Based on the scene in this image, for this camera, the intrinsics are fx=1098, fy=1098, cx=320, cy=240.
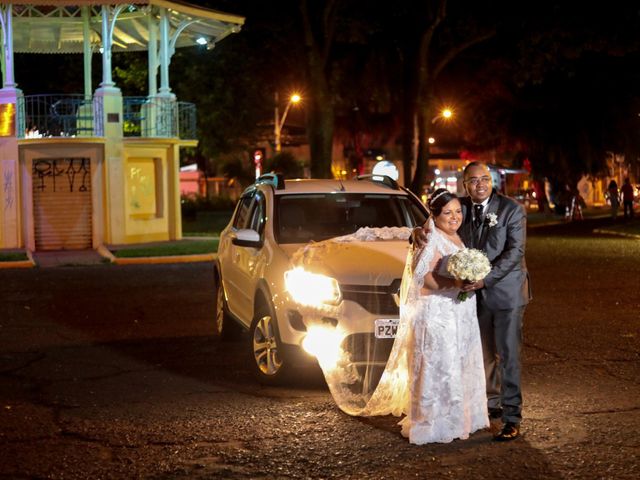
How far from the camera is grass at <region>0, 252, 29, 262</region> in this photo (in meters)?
23.6

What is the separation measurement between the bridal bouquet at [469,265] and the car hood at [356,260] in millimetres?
1639

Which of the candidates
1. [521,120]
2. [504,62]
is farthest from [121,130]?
[521,120]

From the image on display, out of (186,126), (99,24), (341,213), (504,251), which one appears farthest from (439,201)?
(99,24)

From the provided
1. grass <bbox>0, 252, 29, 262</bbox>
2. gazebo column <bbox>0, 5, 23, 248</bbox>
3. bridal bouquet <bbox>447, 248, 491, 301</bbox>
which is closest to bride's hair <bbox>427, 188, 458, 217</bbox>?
bridal bouquet <bbox>447, 248, 491, 301</bbox>

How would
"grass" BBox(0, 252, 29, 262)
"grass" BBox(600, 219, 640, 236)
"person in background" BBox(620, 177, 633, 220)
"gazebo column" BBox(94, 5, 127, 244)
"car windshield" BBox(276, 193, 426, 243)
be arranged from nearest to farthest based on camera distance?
"car windshield" BBox(276, 193, 426, 243) < "grass" BBox(0, 252, 29, 262) < "gazebo column" BBox(94, 5, 127, 244) < "grass" BBox(600, 219, 640, 236) < "person in background" BBox(620, 177, 633, 220)

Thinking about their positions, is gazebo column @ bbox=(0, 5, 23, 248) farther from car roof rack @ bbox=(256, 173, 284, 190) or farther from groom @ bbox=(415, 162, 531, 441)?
groom @ bbox=(415, 162, 531, 441)

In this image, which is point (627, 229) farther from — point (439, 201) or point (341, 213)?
point (439, 201)

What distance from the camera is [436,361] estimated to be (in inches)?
275

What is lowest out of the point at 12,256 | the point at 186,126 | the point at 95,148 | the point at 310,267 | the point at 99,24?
the point at 12,256

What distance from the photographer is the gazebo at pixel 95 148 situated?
90.9 feet

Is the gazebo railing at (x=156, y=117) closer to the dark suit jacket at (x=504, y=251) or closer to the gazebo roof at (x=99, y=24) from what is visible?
the gazebo roof at (x=99, y=24)

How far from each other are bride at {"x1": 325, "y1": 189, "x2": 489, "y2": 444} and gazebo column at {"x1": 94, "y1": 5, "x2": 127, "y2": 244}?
72.6 ft

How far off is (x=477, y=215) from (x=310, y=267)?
5.75 feet

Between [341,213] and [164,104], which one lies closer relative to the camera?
[341,213]
